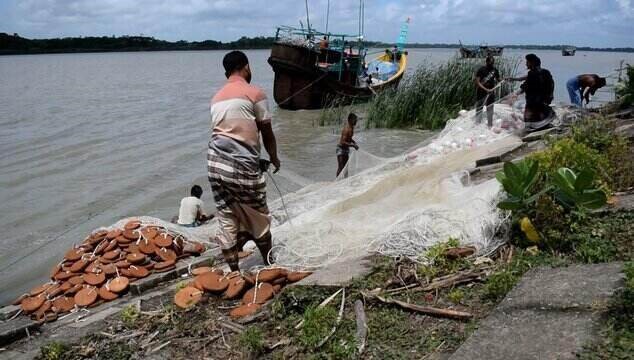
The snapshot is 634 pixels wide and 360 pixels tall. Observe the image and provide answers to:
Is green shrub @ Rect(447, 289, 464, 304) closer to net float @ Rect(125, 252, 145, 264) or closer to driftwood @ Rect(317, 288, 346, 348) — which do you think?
driftwood @ Rect(317, 288, 346, 348)

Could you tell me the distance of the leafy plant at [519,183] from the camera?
3.67 m

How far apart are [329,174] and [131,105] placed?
53.4 feet

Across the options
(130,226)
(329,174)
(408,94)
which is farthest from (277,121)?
(130,226)

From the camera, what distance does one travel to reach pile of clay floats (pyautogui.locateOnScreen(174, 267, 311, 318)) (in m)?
3.86

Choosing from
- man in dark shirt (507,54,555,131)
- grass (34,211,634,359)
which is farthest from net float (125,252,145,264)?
man in dark shirt (507,54,555,131)

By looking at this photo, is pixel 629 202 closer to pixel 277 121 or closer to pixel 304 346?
pixel 304 346

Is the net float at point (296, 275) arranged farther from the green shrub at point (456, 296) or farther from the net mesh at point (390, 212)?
the green shrub at point (456, 296)

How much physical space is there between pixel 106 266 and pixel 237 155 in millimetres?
1909

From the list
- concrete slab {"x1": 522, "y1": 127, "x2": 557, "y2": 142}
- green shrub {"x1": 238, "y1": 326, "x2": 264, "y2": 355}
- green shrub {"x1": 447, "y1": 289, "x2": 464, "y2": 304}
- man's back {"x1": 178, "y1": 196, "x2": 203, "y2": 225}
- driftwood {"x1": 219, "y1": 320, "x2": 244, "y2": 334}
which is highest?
concrete slab {"x1": 522, "y1": 127, "x2": 557, "y2": 142}

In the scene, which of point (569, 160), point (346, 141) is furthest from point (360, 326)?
point (346, 141)

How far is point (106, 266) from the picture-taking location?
518 cm

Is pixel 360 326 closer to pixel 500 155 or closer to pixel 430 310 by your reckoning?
pixel 430 310

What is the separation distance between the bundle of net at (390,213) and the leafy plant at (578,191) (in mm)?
419

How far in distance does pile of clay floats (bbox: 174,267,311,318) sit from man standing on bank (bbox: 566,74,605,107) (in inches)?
328
